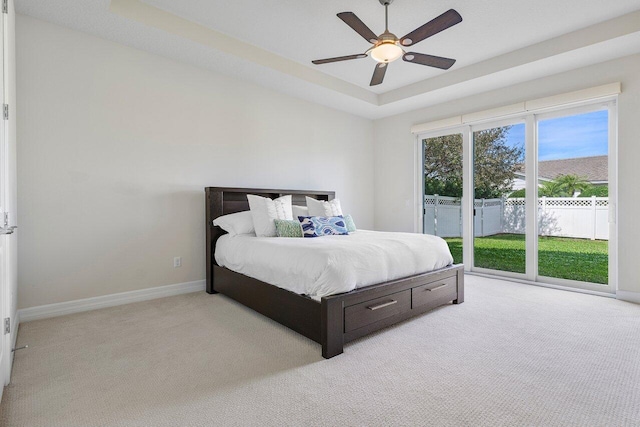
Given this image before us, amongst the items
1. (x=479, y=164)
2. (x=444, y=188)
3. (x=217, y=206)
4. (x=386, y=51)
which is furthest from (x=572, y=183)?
(x=217, y=206)

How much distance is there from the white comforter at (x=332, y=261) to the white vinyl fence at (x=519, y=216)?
175 centimetres

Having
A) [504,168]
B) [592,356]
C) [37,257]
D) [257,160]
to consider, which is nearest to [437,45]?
[504,168]

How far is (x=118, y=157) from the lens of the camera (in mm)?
3195

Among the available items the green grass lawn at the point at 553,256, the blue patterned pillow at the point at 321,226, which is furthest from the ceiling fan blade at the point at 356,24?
the green grass lawn at the point at 553,256

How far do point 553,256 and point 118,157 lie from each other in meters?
5.15

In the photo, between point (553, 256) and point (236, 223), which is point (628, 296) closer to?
point (553, 256)

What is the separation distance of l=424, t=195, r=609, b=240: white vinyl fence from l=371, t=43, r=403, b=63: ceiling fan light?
9.29 ft

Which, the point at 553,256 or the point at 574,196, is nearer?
the point at 574,196

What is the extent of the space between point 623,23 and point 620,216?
6.20ft

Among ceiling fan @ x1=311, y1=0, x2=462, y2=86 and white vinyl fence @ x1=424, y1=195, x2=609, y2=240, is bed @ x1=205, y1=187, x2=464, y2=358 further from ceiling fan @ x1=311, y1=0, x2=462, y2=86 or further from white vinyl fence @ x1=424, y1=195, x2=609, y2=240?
ceiling fan @ x1=311, y1=0, x2=462, y2=86

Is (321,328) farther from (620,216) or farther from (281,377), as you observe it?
(620,216)

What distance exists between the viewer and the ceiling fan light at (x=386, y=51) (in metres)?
2.54

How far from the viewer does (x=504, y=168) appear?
4.41m

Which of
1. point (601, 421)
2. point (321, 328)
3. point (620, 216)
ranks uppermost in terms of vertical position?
point (620, 216)
